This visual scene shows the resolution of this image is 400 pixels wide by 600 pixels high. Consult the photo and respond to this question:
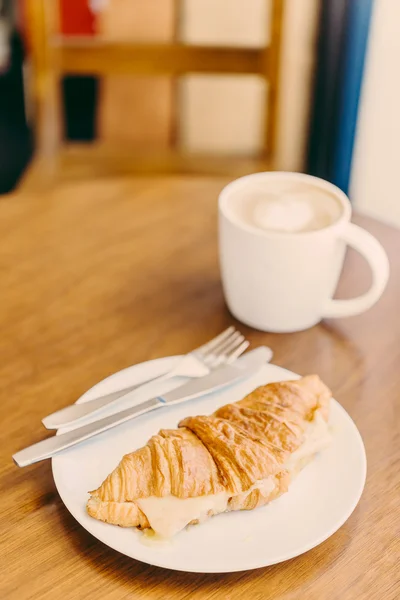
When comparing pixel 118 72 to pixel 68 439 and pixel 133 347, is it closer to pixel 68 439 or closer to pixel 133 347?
pixel 133 347

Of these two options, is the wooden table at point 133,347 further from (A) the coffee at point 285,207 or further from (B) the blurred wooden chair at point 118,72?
(B) the blurred wooden chair at point 118,72

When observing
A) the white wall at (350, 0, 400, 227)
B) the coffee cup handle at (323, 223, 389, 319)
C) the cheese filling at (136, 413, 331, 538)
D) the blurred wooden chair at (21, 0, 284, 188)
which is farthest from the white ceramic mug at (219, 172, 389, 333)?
the white wall at (350, 0, 400, 227)

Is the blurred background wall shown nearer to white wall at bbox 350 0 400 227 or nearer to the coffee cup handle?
white wall at bbox 350 0 400 227

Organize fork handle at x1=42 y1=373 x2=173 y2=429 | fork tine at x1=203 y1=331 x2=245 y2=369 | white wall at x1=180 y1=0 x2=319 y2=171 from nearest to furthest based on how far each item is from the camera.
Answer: fork handle at x1=42 y1=373 x2=173 y2=429, fork tine at x1=203 y1=331 x2=245 y2=369, white wall at x1=180 y1=0 x2=319 y2=171

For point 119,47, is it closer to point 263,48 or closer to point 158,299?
point 263,48

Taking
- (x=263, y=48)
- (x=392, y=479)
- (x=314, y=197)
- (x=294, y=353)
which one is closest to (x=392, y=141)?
(x=263, y=48)
